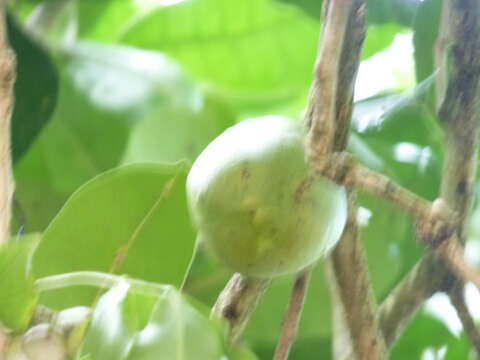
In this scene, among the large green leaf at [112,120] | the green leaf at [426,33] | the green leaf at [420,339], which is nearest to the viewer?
the green leaf at [426,33]

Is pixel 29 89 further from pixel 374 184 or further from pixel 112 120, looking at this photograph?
pixel 374 184

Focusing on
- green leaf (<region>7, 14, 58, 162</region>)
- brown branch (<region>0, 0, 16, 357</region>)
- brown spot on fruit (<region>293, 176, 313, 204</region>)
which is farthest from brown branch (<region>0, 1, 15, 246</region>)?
green leaf (<region>7, 14, 58, 162</region>)

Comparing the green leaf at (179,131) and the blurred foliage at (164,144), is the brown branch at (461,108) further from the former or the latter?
the green leaf at (179,131)

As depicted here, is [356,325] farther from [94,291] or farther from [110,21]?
[110,21]

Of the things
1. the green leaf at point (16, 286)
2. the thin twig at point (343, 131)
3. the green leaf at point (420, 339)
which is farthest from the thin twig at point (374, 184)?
the green leaf at point (420, 339)

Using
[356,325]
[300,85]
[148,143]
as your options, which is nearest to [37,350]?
[356,325]
